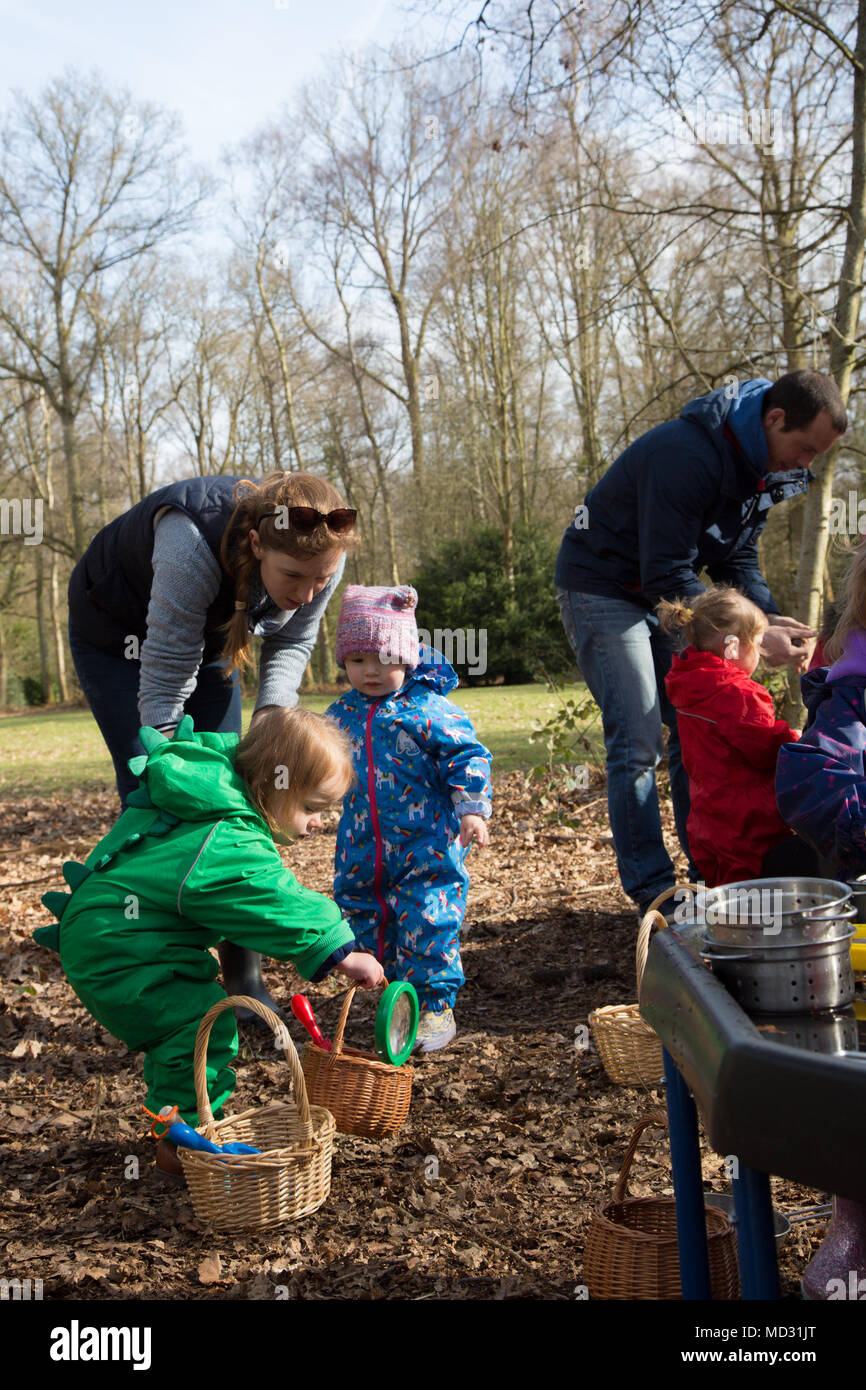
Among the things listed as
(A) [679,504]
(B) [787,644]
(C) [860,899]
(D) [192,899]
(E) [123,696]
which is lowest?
(D) [192,899]

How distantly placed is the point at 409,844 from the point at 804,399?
2.05 meters

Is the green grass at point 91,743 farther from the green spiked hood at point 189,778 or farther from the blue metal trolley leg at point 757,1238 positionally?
the blue metal trolley leg at point 757,1238

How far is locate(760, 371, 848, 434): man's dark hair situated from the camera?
3.91 m

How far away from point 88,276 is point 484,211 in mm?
8379

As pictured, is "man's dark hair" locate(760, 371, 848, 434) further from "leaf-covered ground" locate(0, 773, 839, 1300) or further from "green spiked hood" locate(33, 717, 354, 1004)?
"green spiked hood" locate(33, 717, 354, 1004)

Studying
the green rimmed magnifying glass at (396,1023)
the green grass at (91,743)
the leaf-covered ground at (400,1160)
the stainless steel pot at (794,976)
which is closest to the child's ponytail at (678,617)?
the leaf-covered ground at (400,1160)

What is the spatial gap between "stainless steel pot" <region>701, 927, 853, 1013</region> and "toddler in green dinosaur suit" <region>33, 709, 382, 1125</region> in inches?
57.6

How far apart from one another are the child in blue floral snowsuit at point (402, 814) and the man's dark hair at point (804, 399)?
57.2 inches

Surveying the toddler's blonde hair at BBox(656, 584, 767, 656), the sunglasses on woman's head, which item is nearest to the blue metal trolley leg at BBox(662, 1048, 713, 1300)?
the sunglasses on woman's head

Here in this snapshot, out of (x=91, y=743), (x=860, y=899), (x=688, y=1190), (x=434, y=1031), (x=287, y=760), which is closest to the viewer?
(x=688, y=1190)

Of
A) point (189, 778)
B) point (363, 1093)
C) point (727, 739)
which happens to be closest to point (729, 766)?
point (727, 739)

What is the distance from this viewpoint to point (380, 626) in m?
3.84

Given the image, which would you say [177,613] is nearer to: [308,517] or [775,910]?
[308,517]

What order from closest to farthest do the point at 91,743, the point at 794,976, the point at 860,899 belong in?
the point at 794,976
the point at 860,899
the point at 91,743
